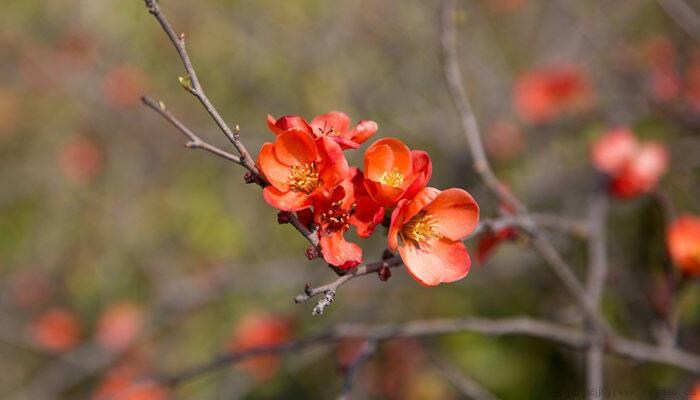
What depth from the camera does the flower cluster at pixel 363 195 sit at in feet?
2.86

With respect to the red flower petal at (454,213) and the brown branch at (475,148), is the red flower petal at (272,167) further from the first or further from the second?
the brown branch at (475,148)

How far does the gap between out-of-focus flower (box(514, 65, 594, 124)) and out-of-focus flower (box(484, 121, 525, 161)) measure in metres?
0.12

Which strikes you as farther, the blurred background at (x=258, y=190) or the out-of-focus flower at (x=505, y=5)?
the out-of-focus flower at (x=505, y=5)

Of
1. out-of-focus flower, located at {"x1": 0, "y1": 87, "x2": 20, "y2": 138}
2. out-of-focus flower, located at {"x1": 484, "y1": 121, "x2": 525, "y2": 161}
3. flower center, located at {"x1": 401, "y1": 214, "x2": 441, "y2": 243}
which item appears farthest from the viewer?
out-of-focus flower, located at {"x1": 0, "y1": 87, "x2": 20, "y2": 138}

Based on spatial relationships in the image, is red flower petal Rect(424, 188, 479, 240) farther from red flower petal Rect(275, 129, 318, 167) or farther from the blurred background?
the blurred background

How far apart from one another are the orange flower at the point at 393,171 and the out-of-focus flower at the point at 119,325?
2.20 meters

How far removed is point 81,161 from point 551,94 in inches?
111

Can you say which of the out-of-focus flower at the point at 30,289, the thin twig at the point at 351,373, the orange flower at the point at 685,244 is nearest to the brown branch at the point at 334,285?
the thin twig at the point at 351,373

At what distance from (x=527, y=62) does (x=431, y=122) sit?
1175 millimetres

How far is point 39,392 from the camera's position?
2824 mm

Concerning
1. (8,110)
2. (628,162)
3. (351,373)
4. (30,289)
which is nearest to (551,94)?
(628,162)

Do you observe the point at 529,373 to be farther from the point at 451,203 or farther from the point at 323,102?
the point at 323,102

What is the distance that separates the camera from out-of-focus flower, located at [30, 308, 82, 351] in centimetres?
306

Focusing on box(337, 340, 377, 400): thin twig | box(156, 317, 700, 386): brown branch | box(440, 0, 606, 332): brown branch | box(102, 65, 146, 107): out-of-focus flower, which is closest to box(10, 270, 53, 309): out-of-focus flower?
box(102, 65, 146, 107): out-of-focus flower
